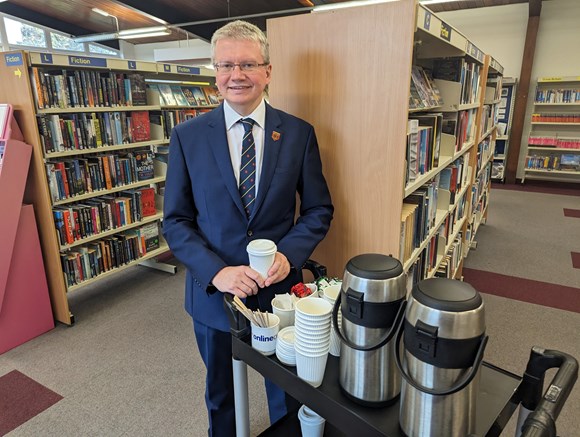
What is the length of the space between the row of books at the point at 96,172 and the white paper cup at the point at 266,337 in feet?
7.86

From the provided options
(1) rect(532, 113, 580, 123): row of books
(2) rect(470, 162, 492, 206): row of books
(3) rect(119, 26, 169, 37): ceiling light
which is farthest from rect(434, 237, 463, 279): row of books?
(3) rect(119, 26, 169, 37): ceiling light

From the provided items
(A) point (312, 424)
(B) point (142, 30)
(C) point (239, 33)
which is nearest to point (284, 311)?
(A) point (312, 424)

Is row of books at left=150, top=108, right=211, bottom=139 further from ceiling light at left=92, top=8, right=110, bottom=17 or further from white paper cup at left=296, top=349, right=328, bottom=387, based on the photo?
ceiling light at left=92, top=8, right=110, bottom=17

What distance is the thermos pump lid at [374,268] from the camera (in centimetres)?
82

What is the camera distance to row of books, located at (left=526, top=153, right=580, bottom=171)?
24.3ft

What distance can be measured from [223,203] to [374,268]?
2.26 feet

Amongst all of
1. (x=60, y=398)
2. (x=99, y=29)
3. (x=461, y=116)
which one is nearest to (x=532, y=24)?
(x=461, y=116)

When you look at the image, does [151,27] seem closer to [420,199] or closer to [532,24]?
[532,24]

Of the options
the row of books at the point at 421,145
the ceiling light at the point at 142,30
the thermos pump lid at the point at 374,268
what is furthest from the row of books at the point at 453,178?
the ceiling light at the point at 142,30

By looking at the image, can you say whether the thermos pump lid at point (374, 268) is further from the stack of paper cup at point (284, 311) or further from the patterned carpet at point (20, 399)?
the patterned carpet at point (20, 399)

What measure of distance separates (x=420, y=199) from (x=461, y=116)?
1.02 meters

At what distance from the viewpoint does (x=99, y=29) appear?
9.87 meters

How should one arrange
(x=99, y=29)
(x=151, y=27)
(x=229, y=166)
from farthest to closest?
(x=99, y=29), (x=151, y=27), (x=229, y=166)

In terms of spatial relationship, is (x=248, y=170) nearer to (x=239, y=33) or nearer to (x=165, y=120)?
(x=239, y=33)
